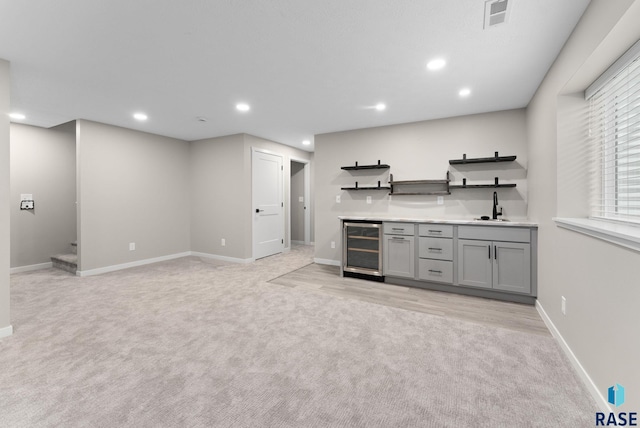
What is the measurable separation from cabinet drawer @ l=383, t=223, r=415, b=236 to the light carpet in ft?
4.07

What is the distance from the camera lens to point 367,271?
417 cm

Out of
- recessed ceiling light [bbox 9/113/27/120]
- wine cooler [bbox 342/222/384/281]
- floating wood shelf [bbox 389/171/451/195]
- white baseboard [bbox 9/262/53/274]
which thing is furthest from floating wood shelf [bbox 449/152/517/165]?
white baseboard [bbox 9/262/53/274]

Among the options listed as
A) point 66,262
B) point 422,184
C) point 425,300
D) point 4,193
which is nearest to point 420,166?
point 422,184

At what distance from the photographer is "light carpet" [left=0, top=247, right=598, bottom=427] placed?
1534mm

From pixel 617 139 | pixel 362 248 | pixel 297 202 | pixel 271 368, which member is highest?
pixel 617 139

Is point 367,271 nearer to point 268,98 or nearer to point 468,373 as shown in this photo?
point 468,373

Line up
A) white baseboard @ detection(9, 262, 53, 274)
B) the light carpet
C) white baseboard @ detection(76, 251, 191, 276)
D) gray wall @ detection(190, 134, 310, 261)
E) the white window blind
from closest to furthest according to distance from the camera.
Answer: the light carpet, the white window blind, white baseboard @ detection(76, 251, 191, 276), white baseboard @ detection(9, 262, 53, 274), gray wall @ detection(190, 134, 310, 261)

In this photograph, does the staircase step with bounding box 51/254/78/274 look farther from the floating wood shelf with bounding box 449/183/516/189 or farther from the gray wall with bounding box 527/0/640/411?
the gray wall with bounding box 527/0/640/411

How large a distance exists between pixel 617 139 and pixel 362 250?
2.93 metres

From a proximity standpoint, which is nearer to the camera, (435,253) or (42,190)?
(435,253)

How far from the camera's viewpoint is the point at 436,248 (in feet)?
12.2

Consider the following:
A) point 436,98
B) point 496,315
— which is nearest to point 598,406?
point 496,315

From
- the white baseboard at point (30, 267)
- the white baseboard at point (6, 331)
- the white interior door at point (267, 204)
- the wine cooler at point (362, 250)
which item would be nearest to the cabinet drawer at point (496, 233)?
the wine cooler at point (362, 250)

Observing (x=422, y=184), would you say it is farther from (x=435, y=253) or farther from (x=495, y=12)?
(x=495, y=12)
